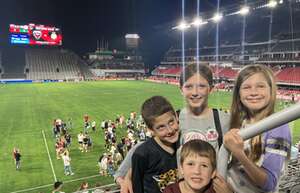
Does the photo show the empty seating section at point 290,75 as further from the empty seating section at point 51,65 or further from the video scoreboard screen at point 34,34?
the video scoreboard screen at point 34,34

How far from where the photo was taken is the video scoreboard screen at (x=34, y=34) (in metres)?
82.5

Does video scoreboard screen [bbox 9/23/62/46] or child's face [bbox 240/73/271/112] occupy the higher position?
video scoreboard screen [bbox 9/23/62/46]

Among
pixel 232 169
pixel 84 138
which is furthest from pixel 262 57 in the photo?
pixel 232 169

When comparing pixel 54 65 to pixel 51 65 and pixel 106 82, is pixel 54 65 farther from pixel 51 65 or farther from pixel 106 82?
pixel 106 82

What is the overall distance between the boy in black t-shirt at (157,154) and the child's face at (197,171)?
82 centimetres

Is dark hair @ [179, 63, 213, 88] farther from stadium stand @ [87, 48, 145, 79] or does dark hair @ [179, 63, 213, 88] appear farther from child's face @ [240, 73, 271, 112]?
stadium stand @ [87, 48, 145, 79]

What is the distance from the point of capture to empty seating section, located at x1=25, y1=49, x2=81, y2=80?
282ft

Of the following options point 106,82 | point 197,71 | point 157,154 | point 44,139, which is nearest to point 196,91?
point 197,71

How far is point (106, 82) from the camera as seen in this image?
74.1 metres

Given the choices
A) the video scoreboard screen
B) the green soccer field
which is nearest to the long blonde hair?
the green soccer field

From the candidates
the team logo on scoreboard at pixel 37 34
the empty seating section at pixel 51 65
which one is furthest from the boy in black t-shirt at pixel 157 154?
the team logo on scoreboard at pixel 37 34

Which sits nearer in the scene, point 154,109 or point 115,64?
point 154,109

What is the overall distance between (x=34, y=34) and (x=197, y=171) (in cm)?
8937

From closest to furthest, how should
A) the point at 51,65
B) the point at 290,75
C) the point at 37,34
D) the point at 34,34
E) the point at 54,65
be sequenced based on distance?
the point at 290,75 → the point at 34,34 → the point at 37,34 → the point at 51,65 → the point at 54,65
